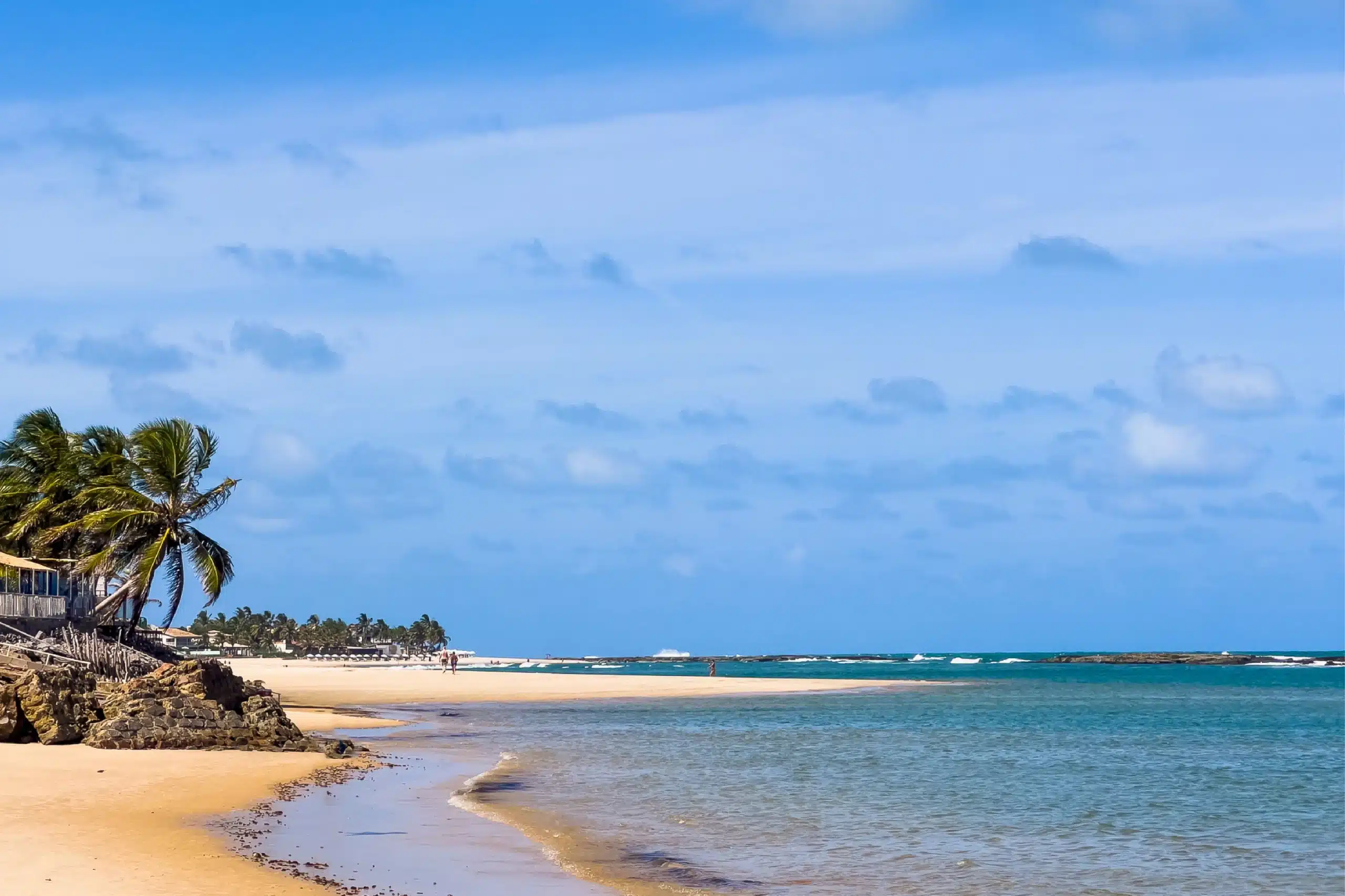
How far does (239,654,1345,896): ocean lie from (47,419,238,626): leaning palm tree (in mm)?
9630

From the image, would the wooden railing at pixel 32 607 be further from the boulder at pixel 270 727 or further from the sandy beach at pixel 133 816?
the boulder at pixel 270 727

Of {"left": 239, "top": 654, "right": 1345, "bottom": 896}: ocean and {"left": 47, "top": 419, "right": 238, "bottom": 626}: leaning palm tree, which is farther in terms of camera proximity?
{"left": 47, "top": 419, "right": 238, "bottom": 626}: leaning palm tree

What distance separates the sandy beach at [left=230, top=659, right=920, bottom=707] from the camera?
73.8 meters

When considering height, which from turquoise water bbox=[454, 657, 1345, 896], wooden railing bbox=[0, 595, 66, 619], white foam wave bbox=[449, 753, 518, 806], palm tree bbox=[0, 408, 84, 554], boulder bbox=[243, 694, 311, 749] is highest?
palm tree bbox=[0, 408, 84, 554]

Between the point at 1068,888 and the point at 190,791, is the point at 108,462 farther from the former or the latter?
the point at 1068,888

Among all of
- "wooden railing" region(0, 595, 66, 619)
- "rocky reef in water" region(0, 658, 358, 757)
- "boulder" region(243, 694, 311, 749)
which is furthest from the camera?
"wooden railing" region(0, 595, 66, 619)

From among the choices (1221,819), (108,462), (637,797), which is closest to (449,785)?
(637,797)

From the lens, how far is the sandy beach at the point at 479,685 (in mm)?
73812

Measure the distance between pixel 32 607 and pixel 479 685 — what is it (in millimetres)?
50762

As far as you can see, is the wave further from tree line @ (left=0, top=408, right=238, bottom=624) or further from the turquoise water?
tree line @ (left=0, top=408, right=238, bottom=624)

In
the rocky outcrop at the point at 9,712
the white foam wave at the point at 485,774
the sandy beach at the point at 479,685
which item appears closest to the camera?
the white foam wave at the point at 485,774

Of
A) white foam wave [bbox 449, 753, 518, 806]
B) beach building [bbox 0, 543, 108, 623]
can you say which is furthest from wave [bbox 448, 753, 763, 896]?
beach building [bbox 0, 543, 108, 623]

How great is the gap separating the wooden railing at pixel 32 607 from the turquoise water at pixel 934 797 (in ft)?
48.6

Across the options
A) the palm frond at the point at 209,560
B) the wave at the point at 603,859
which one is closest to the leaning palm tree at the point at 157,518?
the palm frond at the point at 209,560
